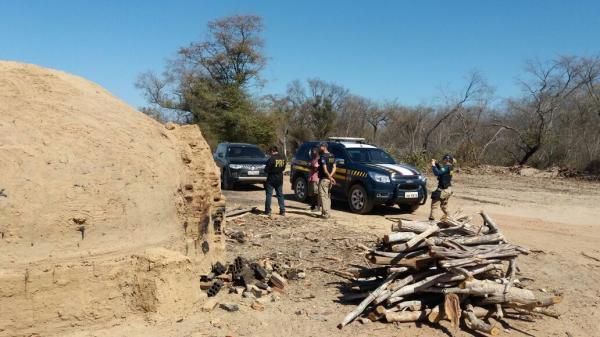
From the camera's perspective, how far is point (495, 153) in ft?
105

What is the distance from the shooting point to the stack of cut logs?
5.77 m

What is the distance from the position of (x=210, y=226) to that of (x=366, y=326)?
8.30 feet

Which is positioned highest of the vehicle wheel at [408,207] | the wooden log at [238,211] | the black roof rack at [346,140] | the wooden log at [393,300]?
the black roof rack at [346,140]

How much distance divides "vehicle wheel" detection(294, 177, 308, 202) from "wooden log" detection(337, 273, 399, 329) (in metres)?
8.48

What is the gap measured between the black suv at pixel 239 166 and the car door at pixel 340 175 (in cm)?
449

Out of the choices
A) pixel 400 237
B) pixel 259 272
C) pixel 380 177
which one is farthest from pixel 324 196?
pixel 400 237

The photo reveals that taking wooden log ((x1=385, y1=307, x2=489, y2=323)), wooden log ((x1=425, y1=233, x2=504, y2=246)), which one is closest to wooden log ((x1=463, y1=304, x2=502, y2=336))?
wooden log ((x1=385, y1=307, x2=489, y2=323))

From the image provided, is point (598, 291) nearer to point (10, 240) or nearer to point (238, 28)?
point (10, 240)

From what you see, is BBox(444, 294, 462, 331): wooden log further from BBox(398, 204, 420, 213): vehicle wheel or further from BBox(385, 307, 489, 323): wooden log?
BBox(398, 204, 420, 213): vehicle wheel

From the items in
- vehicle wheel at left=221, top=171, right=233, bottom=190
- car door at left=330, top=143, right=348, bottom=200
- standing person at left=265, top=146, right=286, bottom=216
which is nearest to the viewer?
standing person at left=265, top=146, right=286, bottom=216

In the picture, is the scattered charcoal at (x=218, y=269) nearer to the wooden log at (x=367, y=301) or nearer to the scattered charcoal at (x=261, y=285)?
the scattered charcoal at (x=261, y=285)

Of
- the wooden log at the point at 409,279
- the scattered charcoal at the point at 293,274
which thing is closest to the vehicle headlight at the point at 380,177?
the scattered charcoal at the point at 293,274

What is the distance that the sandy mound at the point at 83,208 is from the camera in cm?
451

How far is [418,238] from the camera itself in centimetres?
598
